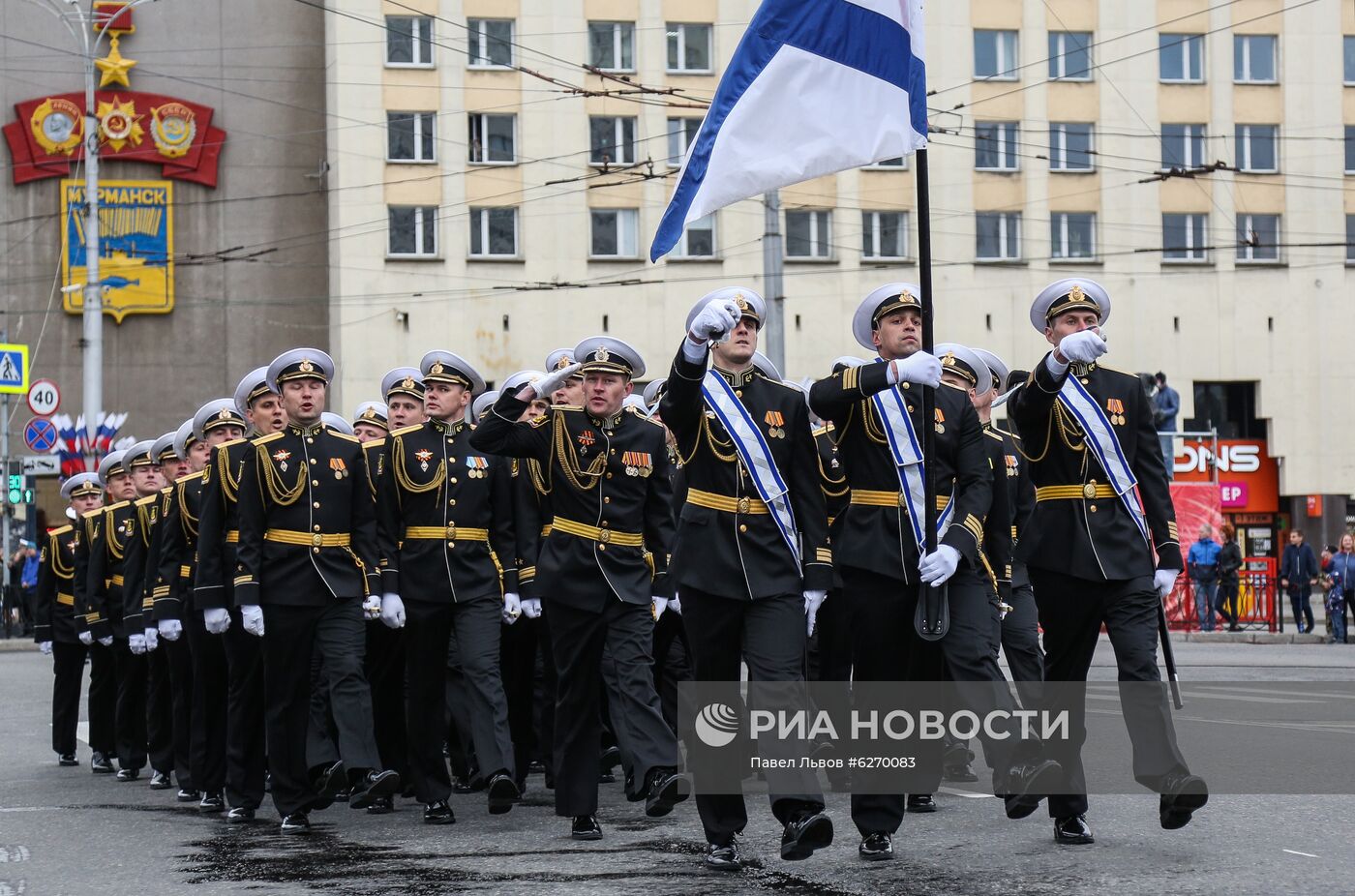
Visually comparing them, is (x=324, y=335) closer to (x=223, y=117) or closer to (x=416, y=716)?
(x=223, y=117)

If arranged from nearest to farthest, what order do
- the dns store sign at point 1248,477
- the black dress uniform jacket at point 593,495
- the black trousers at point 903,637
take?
the black trousers at point 903,637 < the black dress uniform jacket at point 593,495 < the dns store sign at point 1248,477

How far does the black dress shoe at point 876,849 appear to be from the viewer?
7.91 metres

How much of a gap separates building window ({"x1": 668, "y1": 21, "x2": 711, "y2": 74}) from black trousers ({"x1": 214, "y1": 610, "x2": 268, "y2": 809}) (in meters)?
40.1

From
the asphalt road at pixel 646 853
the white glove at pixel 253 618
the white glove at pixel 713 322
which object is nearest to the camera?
the asphalt road at pixel 646 853

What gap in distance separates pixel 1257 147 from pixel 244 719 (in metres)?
44.2

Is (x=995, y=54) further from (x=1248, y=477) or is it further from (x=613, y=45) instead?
(x=1248, y=477)

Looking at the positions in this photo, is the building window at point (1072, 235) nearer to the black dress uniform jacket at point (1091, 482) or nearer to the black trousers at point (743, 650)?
the black dress uniform jacket at point (1091, 482)

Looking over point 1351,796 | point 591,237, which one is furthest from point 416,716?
point 591,237

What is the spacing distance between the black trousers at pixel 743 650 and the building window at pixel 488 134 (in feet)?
137

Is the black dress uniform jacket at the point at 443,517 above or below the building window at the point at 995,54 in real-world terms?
below

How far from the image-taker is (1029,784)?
8250 millimetres

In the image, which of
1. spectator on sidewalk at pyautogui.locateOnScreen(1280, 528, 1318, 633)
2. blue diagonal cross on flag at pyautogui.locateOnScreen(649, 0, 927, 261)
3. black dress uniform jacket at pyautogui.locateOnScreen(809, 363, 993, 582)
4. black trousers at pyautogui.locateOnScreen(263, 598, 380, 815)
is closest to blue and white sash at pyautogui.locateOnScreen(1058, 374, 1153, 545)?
black dress uniform jacket at pyautogui.locateOnScreen(809, 363, 993, 582)

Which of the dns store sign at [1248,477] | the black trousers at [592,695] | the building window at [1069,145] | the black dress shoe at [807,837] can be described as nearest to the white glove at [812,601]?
the black dress shoe at [807,837]

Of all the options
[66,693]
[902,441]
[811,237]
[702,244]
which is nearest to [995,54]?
[811,237]
